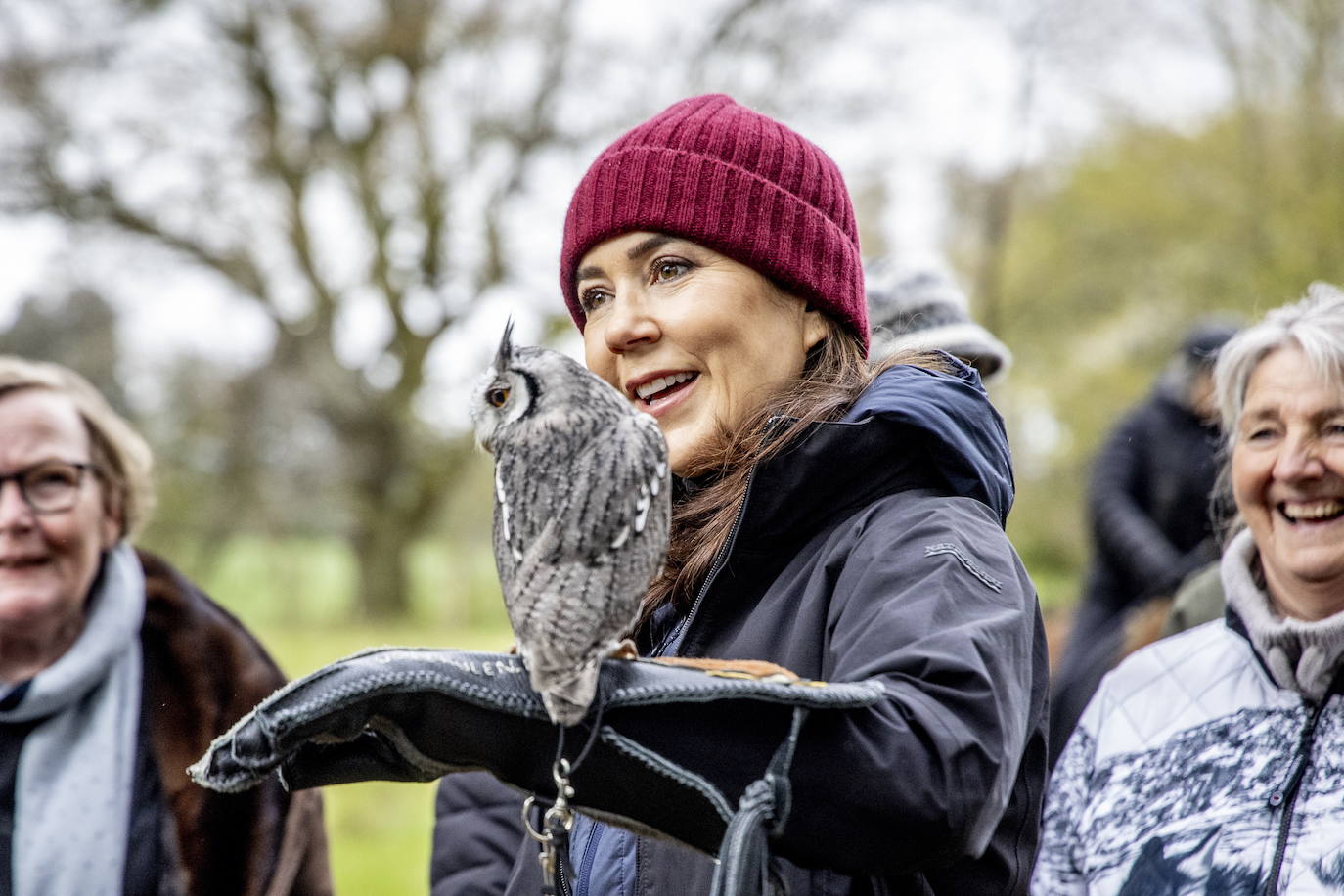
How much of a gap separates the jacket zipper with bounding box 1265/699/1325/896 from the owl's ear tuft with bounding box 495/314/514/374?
67.2 inches

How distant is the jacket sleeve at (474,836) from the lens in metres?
2.59

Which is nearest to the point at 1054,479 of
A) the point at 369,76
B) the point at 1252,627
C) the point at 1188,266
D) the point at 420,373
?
the point at 1188,266

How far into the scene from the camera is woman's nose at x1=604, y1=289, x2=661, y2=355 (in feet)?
6.29

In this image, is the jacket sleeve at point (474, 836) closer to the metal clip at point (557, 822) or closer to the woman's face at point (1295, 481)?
the metal clip at point (557, 822)

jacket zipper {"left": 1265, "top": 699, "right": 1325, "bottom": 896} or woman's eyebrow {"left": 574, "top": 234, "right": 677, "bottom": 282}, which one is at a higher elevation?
woman's eyebrow {"left": 574, "top": 234, "right": 677, "bottom": 282}

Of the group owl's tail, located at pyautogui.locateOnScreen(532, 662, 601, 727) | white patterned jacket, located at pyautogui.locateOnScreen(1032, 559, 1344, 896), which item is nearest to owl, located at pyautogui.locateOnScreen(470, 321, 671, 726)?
owl's tail, located at pyautogui.locateOnScreen(532, 662, 601, 727)

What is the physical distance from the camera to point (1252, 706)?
2.49 metres

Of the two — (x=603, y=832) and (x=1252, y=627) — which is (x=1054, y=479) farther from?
(x=603, y=832)

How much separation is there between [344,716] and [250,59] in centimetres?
1385

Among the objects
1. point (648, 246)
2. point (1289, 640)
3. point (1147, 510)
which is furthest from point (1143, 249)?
point (648, 246)

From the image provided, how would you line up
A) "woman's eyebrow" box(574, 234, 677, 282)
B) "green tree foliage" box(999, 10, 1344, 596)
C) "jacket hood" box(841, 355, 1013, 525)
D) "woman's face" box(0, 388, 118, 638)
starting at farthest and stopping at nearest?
1. "green tree foliage" box(999, 10, 1344, 596)
2. "woman's face" box(0, 388, 118, 638)
3. "woman's eyebrow" box(574, 234, 677, 282)
4. "jacket hood" box(841, 355, 1013, 525)

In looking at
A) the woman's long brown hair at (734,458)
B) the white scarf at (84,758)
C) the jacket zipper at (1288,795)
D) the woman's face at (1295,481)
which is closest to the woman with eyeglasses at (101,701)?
the white scarf at (84,758)

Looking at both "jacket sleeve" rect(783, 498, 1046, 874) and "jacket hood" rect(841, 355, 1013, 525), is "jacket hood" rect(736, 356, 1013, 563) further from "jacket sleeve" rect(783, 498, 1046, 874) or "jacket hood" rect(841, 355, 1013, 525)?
"jacket sleeve" rect(783, 498, 1046, 874)

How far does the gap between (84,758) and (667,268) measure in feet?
6.51
